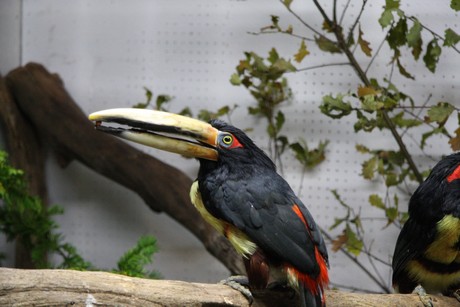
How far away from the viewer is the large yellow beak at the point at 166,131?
64.7 inches

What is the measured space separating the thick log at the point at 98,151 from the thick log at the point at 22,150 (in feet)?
0.14

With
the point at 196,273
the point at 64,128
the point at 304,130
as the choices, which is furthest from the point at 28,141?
the point at 304,130

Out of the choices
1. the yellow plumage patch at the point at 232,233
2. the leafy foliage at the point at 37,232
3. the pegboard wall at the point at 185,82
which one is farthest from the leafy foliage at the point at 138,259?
the yellow plumage patch at the point at 232,233

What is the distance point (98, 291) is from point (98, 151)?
1.54 m

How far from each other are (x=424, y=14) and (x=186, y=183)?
4.00 ft

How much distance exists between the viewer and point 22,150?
9.73 ft

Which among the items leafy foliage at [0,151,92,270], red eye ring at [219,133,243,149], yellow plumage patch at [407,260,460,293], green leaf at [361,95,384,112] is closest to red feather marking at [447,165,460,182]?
yellow plumage patch at [407,260,460,293]

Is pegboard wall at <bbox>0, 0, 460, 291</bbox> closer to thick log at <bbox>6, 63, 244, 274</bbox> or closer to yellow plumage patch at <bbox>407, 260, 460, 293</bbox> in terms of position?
thick log at <bbox>6, 63, 244, 274</bbox>

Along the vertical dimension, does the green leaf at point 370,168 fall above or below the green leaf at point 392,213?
above

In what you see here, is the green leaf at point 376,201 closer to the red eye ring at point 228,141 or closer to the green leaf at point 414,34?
the green leaf at point 414,34

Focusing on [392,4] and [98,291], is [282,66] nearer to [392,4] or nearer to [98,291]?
[392,4]

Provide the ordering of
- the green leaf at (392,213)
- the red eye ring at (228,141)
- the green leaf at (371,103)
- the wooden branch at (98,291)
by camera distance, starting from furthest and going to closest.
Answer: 1. the green leaf at (392,213)
2. the green leaf at (371,103)
3. the red eye ring at (228,141)
4. the wooden branch at (98,291)

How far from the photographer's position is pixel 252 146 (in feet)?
5.71

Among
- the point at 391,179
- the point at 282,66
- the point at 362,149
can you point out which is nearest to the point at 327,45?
the point at 282,66
